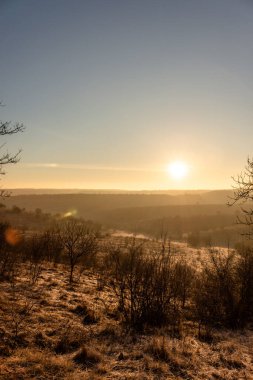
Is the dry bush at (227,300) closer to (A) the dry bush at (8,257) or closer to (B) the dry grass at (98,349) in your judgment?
(B) the dry grass at (98,349)

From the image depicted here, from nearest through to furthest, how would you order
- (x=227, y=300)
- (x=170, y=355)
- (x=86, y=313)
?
(x=170, y=355) → (x=86, y=313) → (x=227, y=300)

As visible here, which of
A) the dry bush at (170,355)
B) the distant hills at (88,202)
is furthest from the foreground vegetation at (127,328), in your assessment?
the distant hills at (88,202)

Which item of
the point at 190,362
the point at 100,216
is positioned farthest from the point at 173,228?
the point at 190,362

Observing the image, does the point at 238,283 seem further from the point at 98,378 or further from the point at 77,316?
the point at 98,378

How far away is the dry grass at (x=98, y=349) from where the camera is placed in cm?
521

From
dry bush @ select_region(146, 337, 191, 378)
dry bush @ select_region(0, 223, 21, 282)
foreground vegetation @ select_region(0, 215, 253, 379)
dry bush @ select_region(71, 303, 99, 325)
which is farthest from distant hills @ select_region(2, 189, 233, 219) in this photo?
dry bush @ select_region(146, 337, 191, 378)

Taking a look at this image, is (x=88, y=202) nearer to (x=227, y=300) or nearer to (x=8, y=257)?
(x=8, y=257)

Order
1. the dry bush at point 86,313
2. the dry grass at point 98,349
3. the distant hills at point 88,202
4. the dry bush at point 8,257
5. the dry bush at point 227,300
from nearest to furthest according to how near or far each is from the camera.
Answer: the dry grass at point 98,349
the dry bush at point 86,313
the dry bush at point 227,300
the dry bush at point 8,257
the distant hills at point 88,202

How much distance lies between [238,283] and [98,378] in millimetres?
6216

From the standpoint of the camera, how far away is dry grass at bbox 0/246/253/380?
5207mm

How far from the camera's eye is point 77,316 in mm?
7875

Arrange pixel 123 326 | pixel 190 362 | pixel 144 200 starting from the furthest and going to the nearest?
pixel 144 200 < pixel 123 326 < pixel 190 362

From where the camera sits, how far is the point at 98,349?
6.11m

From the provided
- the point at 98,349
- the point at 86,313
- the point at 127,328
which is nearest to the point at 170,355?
the point at 98,349
